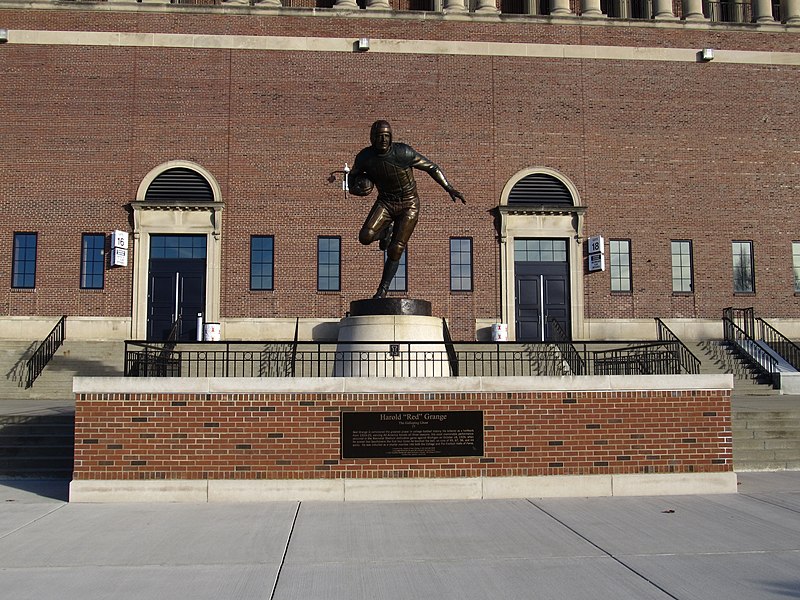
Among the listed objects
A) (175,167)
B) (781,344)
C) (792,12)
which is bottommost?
(781,344)

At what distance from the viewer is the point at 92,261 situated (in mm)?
22016

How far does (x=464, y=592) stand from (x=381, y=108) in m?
19.4

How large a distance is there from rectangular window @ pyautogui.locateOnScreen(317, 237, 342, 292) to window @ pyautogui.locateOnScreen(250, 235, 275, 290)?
1446 mm

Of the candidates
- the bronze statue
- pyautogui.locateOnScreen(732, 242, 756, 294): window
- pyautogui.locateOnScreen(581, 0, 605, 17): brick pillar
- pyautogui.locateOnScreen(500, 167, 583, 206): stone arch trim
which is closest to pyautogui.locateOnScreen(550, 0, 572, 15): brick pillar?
pyautogui.locateOnScreen(581, 0, 605, 17): brick pillar

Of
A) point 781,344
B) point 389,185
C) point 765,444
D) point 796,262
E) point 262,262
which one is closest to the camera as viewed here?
point 389,185

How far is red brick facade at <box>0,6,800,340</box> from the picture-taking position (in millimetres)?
22234

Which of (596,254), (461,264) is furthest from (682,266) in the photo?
(461,264)

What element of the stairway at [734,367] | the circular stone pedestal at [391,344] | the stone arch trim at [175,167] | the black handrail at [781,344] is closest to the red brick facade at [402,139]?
the stone arch trim at [175,167]

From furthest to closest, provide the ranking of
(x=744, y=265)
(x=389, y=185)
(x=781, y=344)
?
(x=744, y=265) < (x=781, y=344) < (x=389, y=185)

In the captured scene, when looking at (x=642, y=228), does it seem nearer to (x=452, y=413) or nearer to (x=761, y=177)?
(x=761, y=177)

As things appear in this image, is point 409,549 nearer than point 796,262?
Yes

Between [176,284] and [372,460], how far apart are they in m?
14.7

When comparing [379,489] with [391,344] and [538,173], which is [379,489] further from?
[538,173]

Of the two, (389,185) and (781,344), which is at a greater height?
(389,185)
